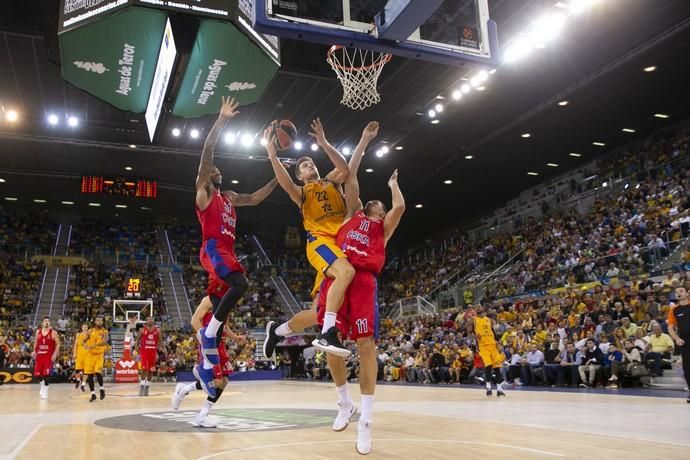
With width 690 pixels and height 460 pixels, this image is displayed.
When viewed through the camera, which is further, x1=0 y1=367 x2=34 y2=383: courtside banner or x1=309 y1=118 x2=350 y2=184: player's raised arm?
x1=0 y1=367 x2=34 y2=383: courtside banner

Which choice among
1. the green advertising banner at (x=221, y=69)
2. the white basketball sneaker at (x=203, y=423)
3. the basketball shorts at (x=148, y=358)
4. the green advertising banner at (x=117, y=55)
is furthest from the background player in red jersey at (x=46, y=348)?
the white basketball sneaker at (x=203, y=423)

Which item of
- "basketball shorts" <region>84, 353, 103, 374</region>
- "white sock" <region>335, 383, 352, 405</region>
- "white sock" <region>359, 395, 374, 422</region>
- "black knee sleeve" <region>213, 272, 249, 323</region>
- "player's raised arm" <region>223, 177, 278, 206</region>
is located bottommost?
"white sock" <region>359, 395, 374, 422</region>

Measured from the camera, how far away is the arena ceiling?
574 inches

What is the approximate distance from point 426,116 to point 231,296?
587 inches

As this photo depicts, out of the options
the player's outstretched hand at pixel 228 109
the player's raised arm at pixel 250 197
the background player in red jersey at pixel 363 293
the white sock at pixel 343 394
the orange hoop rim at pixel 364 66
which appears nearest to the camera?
the background player in red jersey at pixel 363 293

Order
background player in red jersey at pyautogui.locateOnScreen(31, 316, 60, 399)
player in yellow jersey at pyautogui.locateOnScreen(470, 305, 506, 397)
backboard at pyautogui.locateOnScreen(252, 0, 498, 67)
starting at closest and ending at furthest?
backboard at pyautogui.locateOnScreen(252, 0, 498, 67)
player in yellow jersey at pyautogui.locateOnScreen(470, 305, 506, 397)
background player in red jersey at pyautogui.locateOnScreen(31, 316, 60, 399)

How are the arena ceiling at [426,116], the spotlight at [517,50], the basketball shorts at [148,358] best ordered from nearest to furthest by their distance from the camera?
1. the basketball shorts at [148,358]
2. the spotlight at [517,50]
3. the arena ceiling at [426,116]

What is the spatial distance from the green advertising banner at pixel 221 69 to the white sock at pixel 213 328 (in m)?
5.39

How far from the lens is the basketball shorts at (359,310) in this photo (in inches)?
163

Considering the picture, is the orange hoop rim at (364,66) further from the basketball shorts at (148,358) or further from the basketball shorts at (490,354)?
the basketball shorts at (148,358)

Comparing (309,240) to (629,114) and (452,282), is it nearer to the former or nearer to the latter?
(629,114)

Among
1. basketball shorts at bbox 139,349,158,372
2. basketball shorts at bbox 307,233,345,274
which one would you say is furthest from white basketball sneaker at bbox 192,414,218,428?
basketball shorts at bbox 139,349,158,372

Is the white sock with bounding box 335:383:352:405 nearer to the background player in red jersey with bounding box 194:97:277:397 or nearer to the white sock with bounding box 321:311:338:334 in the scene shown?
the white sock with bounding box 321:311:338:334

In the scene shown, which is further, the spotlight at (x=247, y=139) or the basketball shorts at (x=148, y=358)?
the spotlight at (x=247, y=139)
